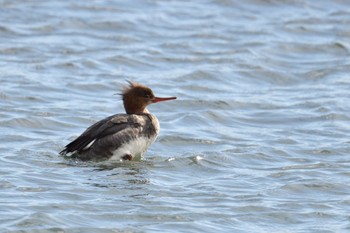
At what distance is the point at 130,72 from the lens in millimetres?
16688

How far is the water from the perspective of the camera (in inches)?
383

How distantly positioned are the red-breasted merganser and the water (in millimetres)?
149

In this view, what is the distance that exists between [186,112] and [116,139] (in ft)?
9.60

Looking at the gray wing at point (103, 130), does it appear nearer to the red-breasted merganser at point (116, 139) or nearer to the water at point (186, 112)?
the red-breasted merganser at point (116, 139)

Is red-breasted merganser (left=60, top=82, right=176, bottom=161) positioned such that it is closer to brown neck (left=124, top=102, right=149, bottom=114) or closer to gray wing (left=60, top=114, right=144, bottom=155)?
gray wing (left=60, top=114, right=144, bottom=155)

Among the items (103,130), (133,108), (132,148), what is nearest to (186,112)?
(133,108)

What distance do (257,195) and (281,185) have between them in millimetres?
483

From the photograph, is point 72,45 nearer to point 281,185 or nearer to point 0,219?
point 281,185

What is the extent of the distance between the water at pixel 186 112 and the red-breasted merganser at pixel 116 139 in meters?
0.15

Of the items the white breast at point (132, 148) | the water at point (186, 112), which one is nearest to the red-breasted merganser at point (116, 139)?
the white breast at point (132, 148)

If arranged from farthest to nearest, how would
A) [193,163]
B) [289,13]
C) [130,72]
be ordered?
1. [289,13]
2. [130,72]
3. [193,163]

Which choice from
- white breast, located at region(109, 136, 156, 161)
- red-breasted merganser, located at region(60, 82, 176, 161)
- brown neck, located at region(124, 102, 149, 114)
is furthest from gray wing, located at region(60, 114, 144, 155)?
brown neck, located at region(124, 102, 149, 114)

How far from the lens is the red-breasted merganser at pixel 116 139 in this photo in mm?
11525

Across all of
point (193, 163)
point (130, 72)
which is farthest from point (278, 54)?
point (193, 163)
